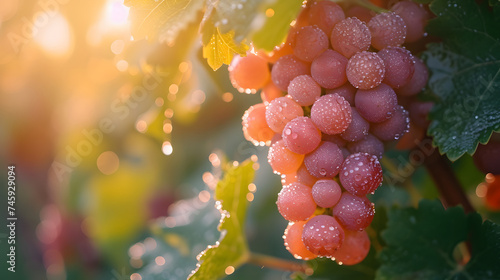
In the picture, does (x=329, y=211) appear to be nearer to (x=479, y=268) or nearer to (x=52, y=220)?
(x=479, y=268)

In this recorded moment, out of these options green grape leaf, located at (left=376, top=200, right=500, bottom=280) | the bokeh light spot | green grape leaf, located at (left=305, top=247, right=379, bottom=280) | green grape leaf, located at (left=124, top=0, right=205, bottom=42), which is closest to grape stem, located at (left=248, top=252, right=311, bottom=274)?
A: green grape leaf, located at (left=305, top=247, right=379, bottom=280)

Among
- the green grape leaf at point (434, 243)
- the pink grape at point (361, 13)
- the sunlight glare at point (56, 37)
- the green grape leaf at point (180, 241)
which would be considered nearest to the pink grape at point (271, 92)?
the pink grape at point (361, 13)

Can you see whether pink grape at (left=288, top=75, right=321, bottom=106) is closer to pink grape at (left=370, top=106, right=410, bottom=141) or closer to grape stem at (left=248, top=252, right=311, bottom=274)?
pink grape at (left=370, top=106, right=410, bottom=141)

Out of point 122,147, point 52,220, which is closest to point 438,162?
point 122,147

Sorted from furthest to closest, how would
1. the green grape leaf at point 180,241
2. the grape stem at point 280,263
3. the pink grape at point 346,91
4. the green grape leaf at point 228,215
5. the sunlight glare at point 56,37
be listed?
the sunlight glare at point 56,37, the green grape leaf at point 180,241, the grape stem at point 280,263, the green grape leaf at point 228,215, the pink grape at point 346,91

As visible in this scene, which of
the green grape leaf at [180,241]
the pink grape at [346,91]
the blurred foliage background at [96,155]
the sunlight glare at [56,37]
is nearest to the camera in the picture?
the pink grape at [346,91]

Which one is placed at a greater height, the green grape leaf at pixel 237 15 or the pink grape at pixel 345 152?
the green grape leaf at pixel 237 15

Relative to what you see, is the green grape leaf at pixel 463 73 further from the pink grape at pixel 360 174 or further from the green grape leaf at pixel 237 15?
the green grape leaf at pixel 237 15
